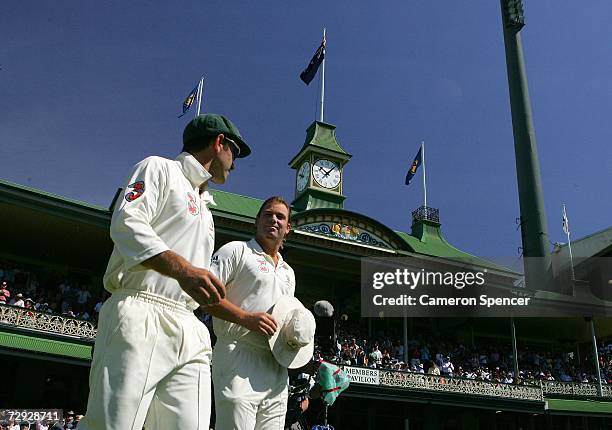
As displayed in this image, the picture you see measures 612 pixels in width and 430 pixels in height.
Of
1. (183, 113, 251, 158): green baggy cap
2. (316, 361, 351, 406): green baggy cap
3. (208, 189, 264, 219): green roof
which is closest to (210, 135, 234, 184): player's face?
(183, 113, 251, 158): green baggy cap

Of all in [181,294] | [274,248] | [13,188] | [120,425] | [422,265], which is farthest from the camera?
[422,265]

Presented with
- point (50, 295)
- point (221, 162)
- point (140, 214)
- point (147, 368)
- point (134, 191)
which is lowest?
point (147, 368)

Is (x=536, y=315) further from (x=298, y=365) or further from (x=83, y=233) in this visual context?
(x=298, y=365)

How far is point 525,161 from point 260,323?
3465cm

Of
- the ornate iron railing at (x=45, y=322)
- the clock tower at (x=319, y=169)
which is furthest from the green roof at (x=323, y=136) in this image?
the ornate iron railing at (x=45, y=322)

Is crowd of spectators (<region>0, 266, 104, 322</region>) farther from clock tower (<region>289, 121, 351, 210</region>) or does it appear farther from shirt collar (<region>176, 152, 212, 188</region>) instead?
shirt collar (<region>176, 152, 212, 188</region>)

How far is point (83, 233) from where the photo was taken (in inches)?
766

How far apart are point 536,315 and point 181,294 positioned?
87.0ft

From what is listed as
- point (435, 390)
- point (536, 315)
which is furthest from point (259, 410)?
point (536, 315)

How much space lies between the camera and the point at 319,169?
3052cm

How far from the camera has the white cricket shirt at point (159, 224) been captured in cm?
258

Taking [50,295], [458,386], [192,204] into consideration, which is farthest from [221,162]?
[458,386]

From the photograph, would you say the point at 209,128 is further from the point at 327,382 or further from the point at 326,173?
the point at 326,173

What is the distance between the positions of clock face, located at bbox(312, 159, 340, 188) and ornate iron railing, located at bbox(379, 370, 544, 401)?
11.6m
